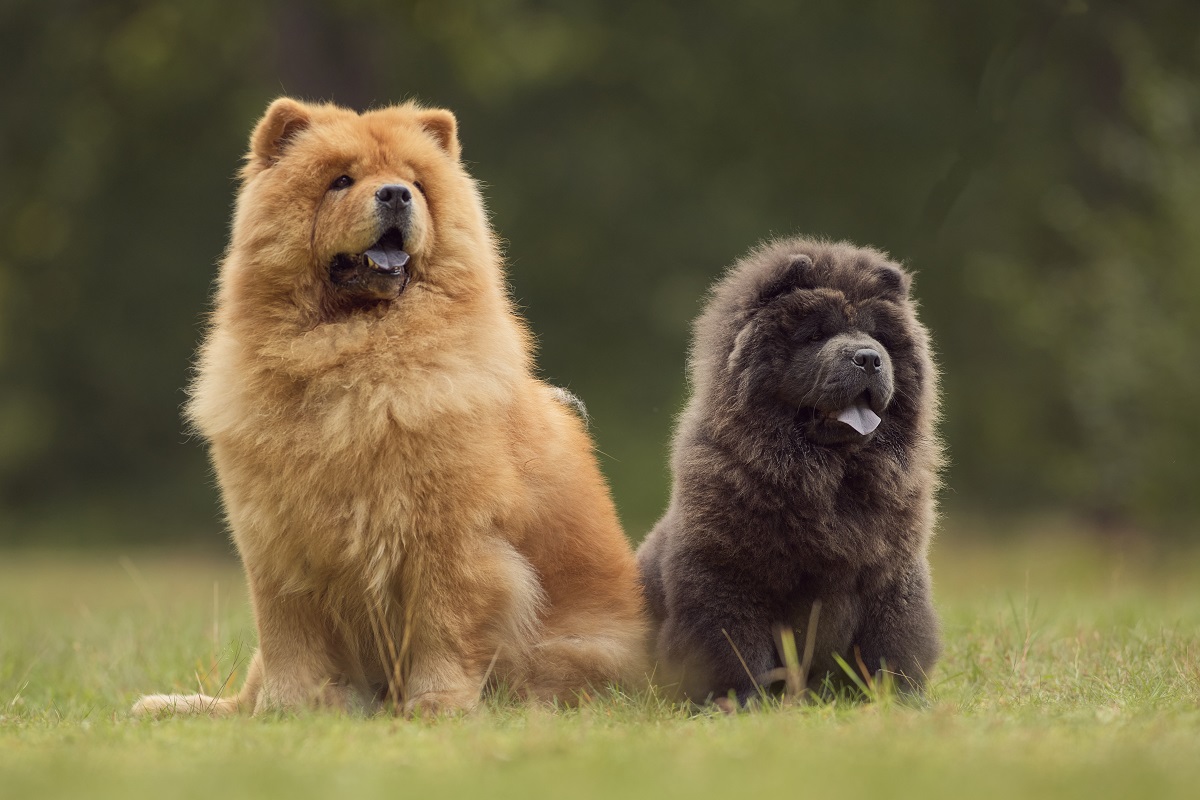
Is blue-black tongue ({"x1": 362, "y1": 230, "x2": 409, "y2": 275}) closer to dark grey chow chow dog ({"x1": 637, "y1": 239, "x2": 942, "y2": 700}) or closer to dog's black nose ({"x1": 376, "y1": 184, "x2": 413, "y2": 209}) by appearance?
dog's black nose ({"x1": 376, "y1": 184, "x2": 413, "y2": 209})

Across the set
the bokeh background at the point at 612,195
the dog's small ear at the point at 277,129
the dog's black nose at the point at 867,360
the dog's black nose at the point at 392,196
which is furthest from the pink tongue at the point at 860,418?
the bokeh background at the point at 612,195

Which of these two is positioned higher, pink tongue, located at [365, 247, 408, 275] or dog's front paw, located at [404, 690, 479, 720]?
pink tongue, located at [365, 247, 408, 275]

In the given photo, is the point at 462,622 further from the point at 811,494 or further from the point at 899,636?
the point at 899,636

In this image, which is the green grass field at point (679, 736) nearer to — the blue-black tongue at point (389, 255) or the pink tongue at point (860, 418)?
the pink tongue at point (860, 418)

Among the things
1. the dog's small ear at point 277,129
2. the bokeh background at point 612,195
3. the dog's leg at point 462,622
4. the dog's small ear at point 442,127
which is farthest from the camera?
the bokeh background at point 612,195

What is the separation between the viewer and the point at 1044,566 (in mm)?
11703

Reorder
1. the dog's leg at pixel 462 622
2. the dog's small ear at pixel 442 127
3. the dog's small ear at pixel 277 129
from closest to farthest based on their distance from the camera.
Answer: the dog's leg at pixel 462 622 < the dog's small ear at pixel 277 129 < the dog's small ear at pixel 442 127

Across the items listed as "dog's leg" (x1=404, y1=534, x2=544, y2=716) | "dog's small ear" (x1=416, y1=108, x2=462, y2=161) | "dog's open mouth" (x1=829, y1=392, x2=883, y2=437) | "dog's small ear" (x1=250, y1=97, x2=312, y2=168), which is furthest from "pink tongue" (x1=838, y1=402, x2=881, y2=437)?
"dog's small ear" (x1=250, y1=97, x2=312, y2=168)

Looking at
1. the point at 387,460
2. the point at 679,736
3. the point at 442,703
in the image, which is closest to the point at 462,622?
the point at 442,703

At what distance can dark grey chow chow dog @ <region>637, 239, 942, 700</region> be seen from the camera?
4.55m

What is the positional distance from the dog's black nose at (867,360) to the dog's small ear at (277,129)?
2.27 metres

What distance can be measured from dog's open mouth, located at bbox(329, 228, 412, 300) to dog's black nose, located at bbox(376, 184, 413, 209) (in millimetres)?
104

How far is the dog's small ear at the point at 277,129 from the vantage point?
496 centimetres

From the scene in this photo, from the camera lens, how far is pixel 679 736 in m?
3.84
